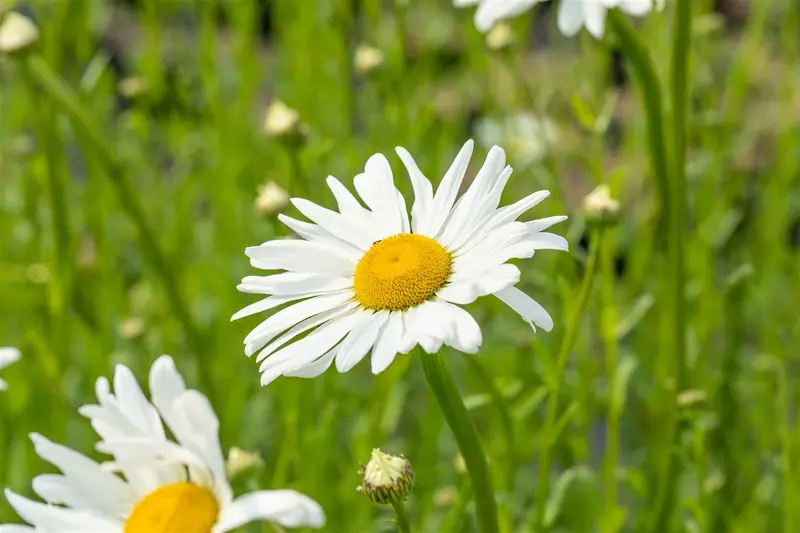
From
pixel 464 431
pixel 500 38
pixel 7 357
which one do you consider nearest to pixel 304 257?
pixel 464 431

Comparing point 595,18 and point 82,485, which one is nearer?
point 82,485

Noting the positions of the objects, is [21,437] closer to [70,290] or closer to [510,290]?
[70,290]

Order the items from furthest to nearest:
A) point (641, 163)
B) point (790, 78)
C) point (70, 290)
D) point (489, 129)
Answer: point (641, 163) < point (489, 129) < point (790, 78) < point (70, 290)

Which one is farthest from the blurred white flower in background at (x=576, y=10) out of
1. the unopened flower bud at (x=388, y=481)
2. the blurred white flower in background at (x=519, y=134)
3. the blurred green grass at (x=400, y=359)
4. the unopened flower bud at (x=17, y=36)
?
the blurred white flower in background at (x=519, y=134)

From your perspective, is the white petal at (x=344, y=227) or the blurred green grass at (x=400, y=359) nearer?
the white petal at (x=344, y=227)

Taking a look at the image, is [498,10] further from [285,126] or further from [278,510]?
[278,510]

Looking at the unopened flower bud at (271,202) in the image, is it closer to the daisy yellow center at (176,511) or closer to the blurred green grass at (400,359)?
the blurred green grass at (400,359)

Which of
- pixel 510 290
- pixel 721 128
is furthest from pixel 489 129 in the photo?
pixel 510 290
